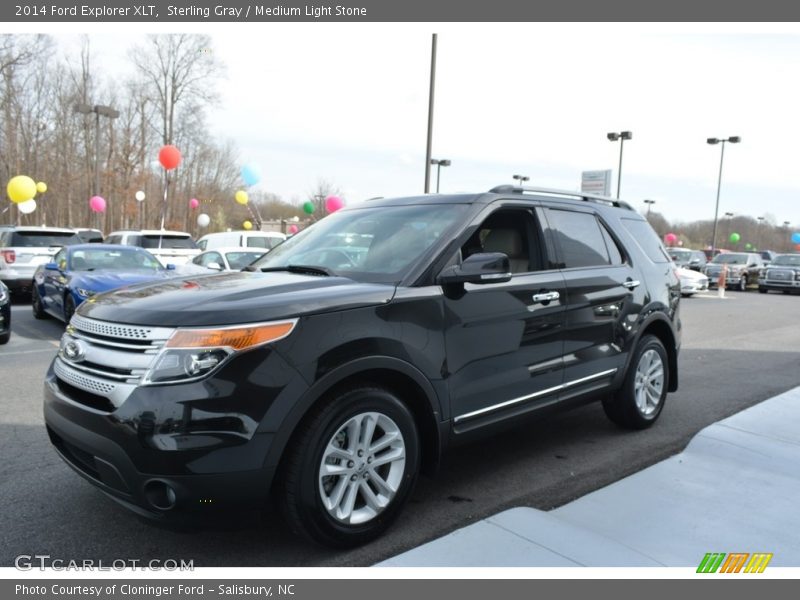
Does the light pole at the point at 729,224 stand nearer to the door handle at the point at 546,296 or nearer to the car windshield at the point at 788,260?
the car windshield at the point at 788,260

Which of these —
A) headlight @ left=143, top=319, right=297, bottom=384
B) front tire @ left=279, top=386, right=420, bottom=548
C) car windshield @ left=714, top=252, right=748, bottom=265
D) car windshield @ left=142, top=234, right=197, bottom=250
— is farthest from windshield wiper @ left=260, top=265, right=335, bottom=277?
car windshield @ left=714, top=252, right=748, bottom=265

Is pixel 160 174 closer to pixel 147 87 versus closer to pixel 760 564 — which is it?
pixel 147 87

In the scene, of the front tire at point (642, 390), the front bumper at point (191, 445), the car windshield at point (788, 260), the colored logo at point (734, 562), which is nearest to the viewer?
the front bumper at point (191, 445)

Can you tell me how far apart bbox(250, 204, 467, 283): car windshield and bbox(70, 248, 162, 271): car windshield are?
6.85 meters

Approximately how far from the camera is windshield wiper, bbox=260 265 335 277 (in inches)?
142

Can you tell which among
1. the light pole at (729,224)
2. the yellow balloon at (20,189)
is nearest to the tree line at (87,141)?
the yellow balloon at (20,189)

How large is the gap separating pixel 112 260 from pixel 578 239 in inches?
A: 337

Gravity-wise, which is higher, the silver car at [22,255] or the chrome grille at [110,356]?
the chrome grille at [110,356]

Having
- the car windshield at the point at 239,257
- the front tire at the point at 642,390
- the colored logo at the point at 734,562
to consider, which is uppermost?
the car windshield at the point at 239,257

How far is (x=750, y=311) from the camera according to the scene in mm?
16781

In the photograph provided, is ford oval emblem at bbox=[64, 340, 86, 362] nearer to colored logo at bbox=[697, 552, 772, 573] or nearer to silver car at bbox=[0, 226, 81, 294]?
colored logo at bbox=[697, 552, 772, 573]

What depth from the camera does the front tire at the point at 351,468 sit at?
108 inches

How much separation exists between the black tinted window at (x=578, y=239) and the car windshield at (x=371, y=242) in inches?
36.9

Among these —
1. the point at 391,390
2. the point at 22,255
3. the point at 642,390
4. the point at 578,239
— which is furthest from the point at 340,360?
the point at 22,255
